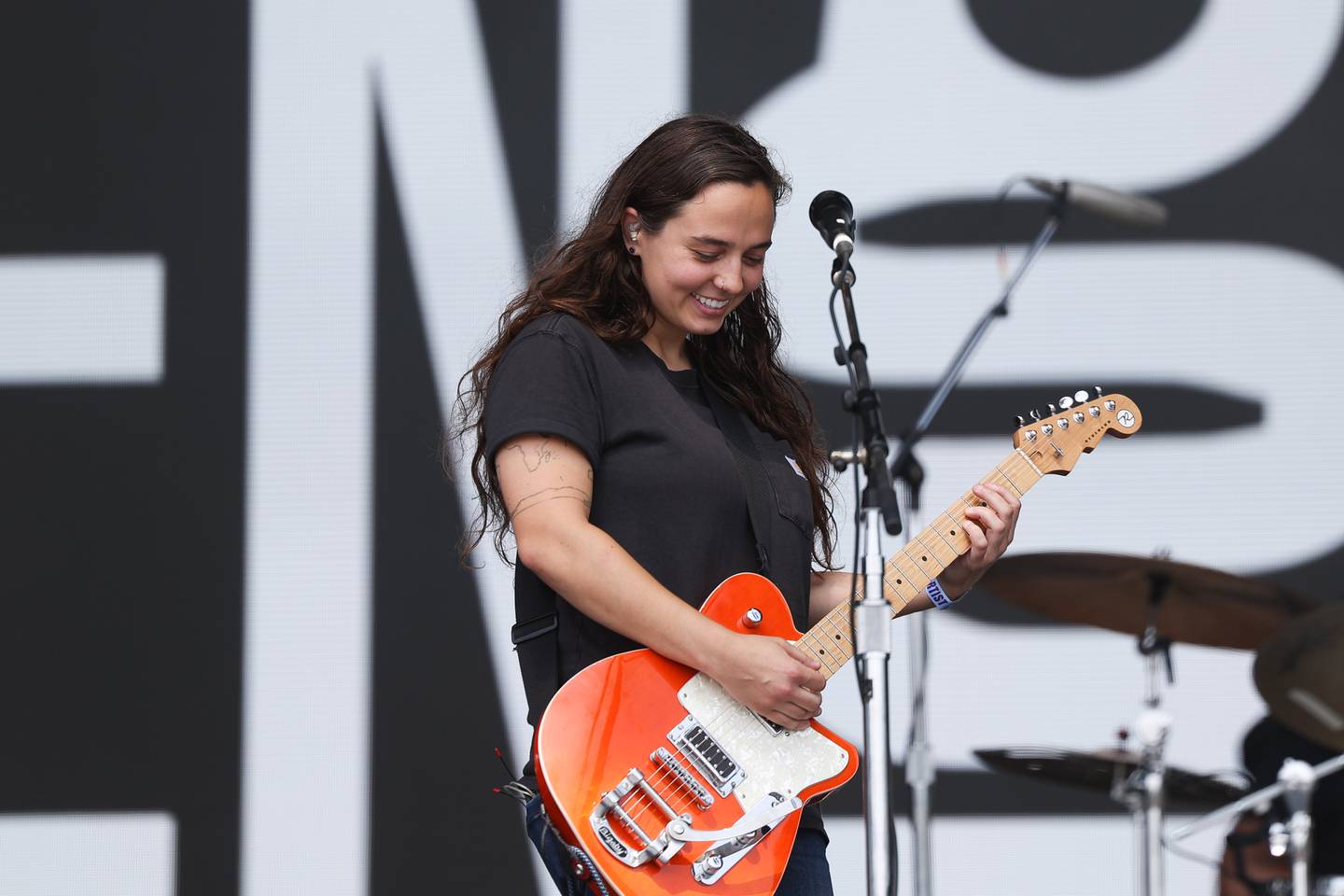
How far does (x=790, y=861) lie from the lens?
196cm

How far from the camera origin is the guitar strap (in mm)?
1942

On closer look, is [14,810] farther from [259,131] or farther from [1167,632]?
[1167,632]

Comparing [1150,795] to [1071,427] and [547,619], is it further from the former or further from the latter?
[547,619]

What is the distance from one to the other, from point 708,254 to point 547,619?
55cm

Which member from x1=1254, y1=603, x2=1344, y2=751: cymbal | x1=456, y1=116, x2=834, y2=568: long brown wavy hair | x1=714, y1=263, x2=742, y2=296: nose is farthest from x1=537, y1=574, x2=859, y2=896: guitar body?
x1=1254, y1=603, x2=1344, y2=751: cymbal

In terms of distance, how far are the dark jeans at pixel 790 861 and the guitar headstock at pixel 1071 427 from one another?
67 cm

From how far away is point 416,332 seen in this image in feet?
11.5

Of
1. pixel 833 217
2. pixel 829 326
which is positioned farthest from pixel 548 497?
pixel 829 326

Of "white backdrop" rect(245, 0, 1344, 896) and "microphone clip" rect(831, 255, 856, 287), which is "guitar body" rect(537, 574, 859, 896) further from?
"white backdrop" rect(245, 0, 1344, 896)

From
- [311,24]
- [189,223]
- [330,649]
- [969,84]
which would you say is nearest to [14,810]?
[330,649]

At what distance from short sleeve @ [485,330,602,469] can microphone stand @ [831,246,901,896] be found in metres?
0.34

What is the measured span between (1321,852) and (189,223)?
287 centimetres

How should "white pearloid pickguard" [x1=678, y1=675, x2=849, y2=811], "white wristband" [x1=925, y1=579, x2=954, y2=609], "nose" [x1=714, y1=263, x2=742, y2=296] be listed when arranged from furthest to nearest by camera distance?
1. "white wristband" [x1=925, y1=579, x2=954, y2=609]
2. "nose" [x1=714, y1=263, x2=742, y2=296]
3. "white pearloid pickguard" [x1=678, y1=675, x2=849, y2=811]

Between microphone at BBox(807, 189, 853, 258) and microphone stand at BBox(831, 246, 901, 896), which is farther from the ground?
microphone at BBox(807, 189, 853, 258)
